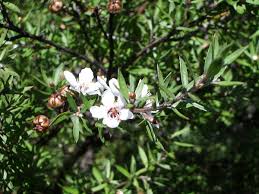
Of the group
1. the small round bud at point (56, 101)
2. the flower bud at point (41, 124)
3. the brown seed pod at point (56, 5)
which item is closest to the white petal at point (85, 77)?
the small round bud at point (56, 101)

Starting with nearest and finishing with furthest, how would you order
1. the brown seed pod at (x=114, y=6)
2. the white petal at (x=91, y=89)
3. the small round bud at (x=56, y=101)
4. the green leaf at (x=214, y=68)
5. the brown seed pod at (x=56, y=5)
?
1. the green leaf at (x=214, y=68)
2. the white petal at (x=91, y=89)
3. the small round bud at (x=56, y=101)
4. the brown seed pod at (x=114, y=6)
5. the brown seed pod at (x=56, y=5)

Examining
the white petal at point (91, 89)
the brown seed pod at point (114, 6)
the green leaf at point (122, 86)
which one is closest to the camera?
the green leaf at point (122, 86)

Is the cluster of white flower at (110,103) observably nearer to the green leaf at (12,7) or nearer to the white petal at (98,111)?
the white petal at (98,111)

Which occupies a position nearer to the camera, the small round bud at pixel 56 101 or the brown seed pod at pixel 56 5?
the small round bud at pixel 56 101

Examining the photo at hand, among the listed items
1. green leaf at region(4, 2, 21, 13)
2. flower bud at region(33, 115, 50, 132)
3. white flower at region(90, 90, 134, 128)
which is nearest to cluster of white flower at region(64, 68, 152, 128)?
white flower at region(90, 90, 134, 128)

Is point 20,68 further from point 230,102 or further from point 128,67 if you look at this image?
point 230,102

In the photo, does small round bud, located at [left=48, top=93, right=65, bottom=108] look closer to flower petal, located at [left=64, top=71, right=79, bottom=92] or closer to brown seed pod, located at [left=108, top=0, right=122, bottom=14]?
flower petal, located at [left=64, top=71, right=79, bottom=92]

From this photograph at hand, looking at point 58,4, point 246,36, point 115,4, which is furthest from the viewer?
point 246,36

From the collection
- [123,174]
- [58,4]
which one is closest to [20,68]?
[58,4]

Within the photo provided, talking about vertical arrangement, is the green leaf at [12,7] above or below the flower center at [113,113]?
above
